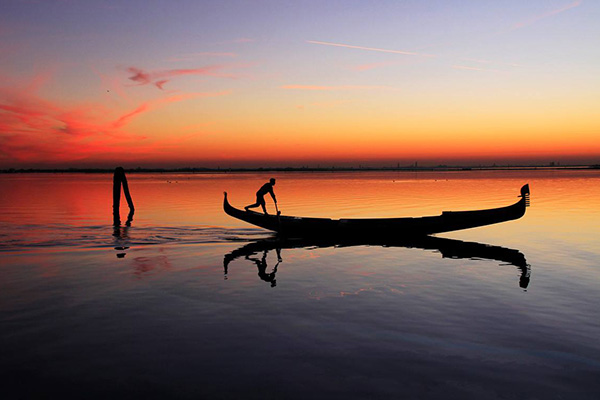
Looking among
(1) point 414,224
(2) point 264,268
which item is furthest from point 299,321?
(1) point 414,224

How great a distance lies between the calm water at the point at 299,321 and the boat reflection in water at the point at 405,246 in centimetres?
19

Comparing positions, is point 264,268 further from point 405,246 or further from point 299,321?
point 405,246

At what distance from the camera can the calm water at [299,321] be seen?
698cm

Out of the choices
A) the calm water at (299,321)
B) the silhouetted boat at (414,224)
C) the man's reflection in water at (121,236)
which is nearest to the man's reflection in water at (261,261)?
the calm water at (299,321)

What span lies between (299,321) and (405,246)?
1197 centimetres

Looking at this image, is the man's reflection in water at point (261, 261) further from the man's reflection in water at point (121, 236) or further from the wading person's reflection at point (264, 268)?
the man's reflection in water at point (121, 236)

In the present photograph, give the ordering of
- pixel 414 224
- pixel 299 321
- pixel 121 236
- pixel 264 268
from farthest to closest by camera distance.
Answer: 1. pixel 121 236
2. pixel 414 224
3. pixel 264 268
4. pixel 299 321

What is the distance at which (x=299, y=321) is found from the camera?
9.92 meters

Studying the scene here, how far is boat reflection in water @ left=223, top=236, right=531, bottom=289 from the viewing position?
16694mm

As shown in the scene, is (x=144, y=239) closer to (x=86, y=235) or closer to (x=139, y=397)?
(x=86, y=235)

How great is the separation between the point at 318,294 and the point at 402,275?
3.62 metres

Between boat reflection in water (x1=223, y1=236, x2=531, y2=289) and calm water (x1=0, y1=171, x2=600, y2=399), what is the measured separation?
0.19 metres

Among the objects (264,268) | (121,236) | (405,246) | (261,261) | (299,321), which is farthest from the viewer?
(121,236)

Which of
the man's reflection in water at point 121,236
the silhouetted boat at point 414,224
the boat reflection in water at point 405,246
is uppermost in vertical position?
the silhouetted boat at point 414,224
